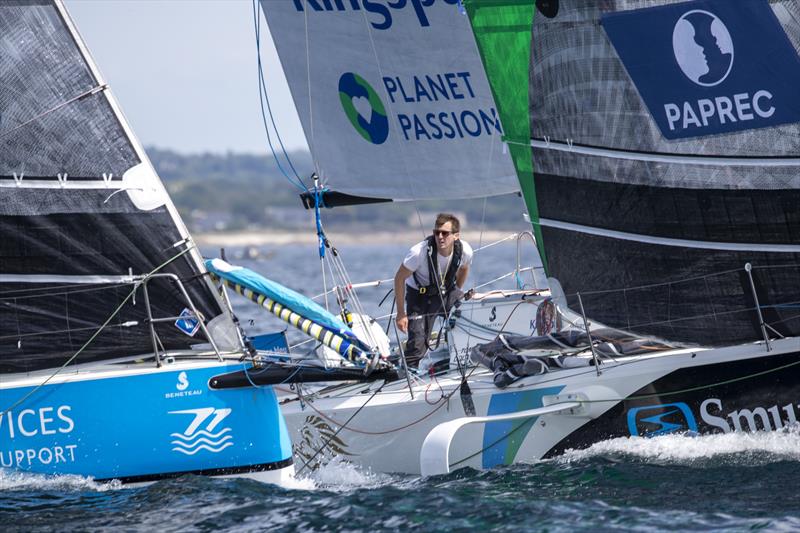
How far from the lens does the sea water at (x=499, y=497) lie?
19.1 ft

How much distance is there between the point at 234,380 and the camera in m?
6.92

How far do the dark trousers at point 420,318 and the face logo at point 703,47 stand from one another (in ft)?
7.71

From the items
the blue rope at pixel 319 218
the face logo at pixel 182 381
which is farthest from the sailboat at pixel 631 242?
the blue rope at pixel 319 218

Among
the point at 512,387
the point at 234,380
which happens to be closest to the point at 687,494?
the point at 512,387

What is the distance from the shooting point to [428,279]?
8625mm

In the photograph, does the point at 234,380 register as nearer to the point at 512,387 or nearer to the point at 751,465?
the point at 512,387

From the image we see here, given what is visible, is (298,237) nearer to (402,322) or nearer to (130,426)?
(402,322)

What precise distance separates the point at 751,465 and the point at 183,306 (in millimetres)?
3381

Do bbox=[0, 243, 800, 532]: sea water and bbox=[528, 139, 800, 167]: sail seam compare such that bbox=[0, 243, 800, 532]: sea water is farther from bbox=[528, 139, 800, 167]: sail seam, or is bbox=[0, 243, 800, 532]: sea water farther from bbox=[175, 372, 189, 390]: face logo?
bbox=[528, 139, 800, 167]: sail seam

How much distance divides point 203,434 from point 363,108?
12.7 ft

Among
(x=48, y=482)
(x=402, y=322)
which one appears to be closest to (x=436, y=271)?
(x=402, y=322)

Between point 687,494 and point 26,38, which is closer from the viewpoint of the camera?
point 687,494

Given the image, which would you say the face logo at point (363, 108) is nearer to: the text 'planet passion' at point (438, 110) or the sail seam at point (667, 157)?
the text 'planet passion' at point (438, 110)

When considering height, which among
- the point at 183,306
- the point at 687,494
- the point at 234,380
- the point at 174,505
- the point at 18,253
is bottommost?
the point at 687,494
